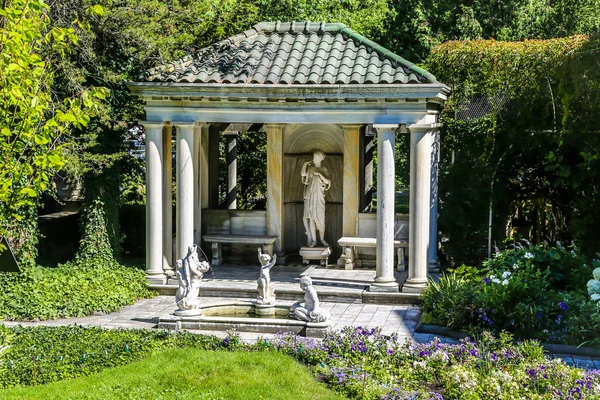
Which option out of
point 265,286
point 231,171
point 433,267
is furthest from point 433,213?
point 231,171

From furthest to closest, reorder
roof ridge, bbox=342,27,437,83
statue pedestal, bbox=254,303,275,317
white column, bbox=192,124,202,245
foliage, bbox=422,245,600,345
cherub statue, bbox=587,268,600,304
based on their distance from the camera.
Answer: white column, bbox=192,124,202,245 → roof ridge, bbox=342,27,437,83 → statue pedestal, bbox=254,303,275,317 → foliage, bbox=422,245,600,345 → cherub statue, bbox=587,268,600,304

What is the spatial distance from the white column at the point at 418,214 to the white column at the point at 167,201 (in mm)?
5040

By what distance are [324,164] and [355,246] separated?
2.40 m

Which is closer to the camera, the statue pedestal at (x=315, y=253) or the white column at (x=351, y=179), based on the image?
the statue pedestal at (x=315, y=253)

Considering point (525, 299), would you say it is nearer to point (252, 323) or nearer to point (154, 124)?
point (252, 323)

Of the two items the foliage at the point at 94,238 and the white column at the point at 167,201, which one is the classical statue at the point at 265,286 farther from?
the foliage at the point at 94,238

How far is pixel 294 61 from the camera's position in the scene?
16141 mm

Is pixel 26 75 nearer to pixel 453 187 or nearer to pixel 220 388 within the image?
pixel 220 388

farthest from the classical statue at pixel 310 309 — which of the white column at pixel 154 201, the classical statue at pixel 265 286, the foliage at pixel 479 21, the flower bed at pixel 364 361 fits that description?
the foliage at pixel 479 21

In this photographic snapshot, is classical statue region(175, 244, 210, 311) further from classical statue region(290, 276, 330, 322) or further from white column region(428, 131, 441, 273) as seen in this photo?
white column region(428, 131, 441, 273)

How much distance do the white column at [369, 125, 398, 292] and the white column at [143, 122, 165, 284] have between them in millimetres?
4369

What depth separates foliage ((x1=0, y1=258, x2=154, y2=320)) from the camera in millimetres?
13742

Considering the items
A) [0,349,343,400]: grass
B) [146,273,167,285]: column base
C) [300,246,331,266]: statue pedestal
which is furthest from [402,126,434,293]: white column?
[0,349,343,400]: grass

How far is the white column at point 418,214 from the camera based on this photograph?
15.4 meters
